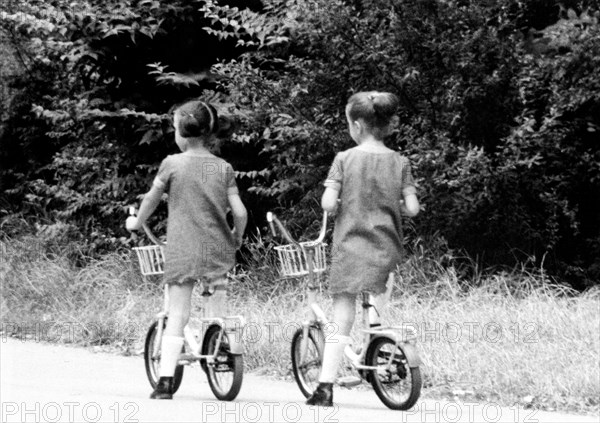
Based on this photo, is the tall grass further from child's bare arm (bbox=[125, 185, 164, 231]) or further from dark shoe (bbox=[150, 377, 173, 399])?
child's bare arm (bbox=[125, 185, 164, 231])

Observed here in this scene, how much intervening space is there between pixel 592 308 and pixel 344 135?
3.15 meters

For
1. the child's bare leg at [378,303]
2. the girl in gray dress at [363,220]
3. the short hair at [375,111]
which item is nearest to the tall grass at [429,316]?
the child's bare leg at [378,303]

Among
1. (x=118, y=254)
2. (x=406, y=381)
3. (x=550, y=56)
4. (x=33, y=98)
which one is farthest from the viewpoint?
(x=33, y=98)

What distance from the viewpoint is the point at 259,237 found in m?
12.4

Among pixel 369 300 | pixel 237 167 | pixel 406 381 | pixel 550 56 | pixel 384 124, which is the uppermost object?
pixel 550 56

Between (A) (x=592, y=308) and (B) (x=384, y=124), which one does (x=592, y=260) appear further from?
(B) (x=384, y=124)

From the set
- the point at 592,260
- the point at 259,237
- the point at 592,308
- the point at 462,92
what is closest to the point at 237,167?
the point at 259,237

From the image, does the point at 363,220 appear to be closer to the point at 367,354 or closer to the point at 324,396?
the point at 367,354

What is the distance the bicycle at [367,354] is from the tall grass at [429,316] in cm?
91

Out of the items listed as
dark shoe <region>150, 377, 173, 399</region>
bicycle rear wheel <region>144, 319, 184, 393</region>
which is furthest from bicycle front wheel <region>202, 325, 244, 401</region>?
bicycle rear wheel <region>144, 319, 184, 393</region>

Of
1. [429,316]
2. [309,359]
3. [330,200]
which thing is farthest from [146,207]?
[429,316]

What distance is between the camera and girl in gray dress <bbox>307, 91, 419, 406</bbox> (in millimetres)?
6430

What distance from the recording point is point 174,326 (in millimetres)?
6906

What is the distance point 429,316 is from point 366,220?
108 inches
